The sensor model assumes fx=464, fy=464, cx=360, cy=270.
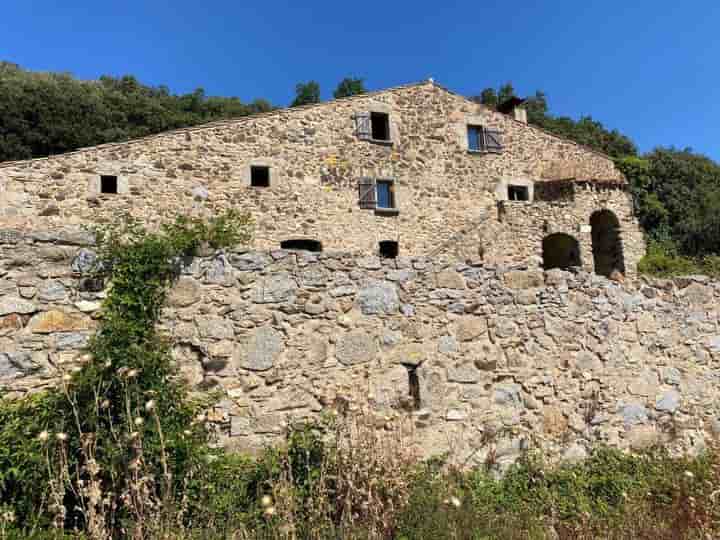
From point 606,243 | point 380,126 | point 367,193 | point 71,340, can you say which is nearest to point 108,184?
point 367,193

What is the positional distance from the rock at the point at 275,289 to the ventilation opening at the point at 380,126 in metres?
11.3

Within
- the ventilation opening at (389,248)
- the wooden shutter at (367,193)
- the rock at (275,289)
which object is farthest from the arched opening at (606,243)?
the rock at (275,289)

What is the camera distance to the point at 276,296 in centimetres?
432

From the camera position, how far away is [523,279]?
5.20 metres

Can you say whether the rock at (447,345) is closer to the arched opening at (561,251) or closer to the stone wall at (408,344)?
the stone wall at (408,344)

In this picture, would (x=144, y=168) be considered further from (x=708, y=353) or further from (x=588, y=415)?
(x=708, y=353)

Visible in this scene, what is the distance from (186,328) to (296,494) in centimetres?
167

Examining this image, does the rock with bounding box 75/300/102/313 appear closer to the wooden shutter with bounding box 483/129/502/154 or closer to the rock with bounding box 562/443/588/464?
the rock with bounding box 562/443/588/464

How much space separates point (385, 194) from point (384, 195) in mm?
54

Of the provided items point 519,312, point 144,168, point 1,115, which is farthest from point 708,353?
point 1,115

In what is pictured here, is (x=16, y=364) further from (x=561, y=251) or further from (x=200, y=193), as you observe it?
(x=561, y=251)

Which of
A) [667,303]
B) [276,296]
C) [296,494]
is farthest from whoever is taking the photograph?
[667,303]

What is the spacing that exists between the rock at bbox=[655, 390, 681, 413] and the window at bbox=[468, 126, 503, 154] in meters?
11.4

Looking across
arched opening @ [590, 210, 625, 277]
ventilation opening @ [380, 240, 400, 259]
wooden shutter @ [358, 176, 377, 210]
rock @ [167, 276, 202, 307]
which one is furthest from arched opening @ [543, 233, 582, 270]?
rock @ [167, 276, 202, 307]
